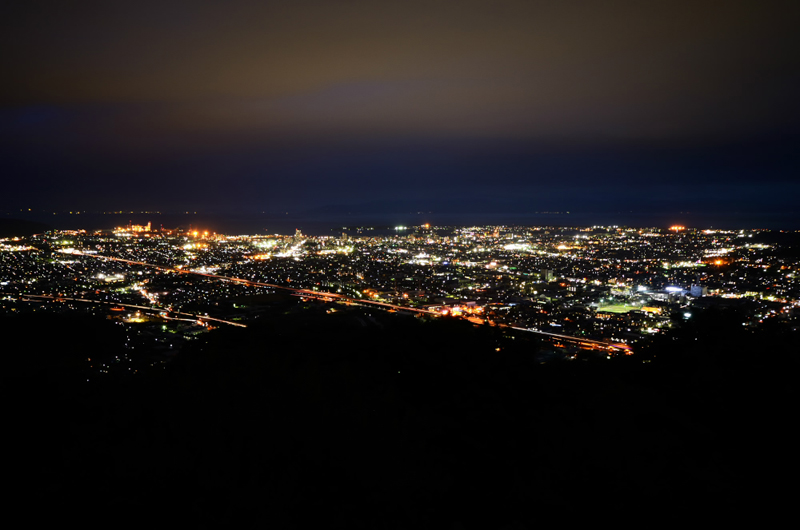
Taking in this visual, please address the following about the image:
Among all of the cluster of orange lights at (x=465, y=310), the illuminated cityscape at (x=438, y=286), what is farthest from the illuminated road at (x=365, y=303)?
the cluster of orange lights at (x=465, y=310)

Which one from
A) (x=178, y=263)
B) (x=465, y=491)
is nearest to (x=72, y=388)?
(x=465, y=491)

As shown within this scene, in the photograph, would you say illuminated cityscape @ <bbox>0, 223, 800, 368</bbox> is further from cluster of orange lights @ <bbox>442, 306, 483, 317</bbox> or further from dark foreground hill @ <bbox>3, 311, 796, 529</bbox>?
dark foreground hill @ <bbox>3, 311, 796, 529</bbox>

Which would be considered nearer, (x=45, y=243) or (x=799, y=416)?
(x=799, y=416)

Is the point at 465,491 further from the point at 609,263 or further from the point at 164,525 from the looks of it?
the point at 609,263

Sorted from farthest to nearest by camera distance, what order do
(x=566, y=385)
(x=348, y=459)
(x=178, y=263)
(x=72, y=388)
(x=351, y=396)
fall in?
(x=178, y=263)
(x=566, y=385)
(x=72, y=388)
(x=351, y=396)
(x=348, y=459)

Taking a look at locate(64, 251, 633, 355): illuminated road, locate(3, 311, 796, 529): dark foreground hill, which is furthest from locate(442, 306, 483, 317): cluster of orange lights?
locate(3, 311, 796, 529): dark foreground hill

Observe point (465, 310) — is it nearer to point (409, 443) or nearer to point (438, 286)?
point (438, 286)

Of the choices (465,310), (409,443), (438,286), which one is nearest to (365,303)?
(465,310)

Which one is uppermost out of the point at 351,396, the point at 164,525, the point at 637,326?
the point at 351,396

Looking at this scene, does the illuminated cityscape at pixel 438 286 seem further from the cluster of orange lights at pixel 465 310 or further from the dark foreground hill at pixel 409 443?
the dark foreground hill at pixel 409 443
